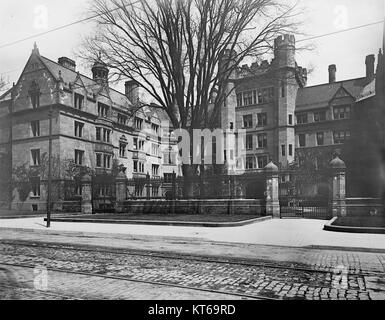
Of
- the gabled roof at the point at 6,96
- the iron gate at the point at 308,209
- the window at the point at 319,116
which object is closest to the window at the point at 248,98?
the window at the point at 319,116

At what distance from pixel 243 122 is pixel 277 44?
27030mm

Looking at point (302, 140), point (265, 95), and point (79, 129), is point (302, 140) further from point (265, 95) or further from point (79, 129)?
point (79, 129)

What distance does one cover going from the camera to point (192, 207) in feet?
84.0

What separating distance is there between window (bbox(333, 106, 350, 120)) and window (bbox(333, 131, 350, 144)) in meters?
2.01

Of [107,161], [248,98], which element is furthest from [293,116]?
[107,161]

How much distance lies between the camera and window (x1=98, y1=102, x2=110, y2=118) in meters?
47.8

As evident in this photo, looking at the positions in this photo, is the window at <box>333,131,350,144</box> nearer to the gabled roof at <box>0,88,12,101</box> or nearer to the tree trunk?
the tree trunk

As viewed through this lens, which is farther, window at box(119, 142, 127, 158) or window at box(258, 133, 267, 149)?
window at box(119, 142, 127, 158)

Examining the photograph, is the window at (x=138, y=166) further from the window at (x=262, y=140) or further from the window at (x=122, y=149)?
the window at (x=262, y=140)

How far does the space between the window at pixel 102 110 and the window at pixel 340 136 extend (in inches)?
1186

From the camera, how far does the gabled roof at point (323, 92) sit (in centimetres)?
4928

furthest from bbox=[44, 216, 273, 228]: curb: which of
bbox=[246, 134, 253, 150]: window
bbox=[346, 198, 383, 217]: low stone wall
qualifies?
bbox=[246, 134, 253, 150]: window

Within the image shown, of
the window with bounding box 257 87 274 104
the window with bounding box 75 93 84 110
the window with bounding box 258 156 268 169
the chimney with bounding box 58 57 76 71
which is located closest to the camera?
the window with bounding box 75 93 84 110
